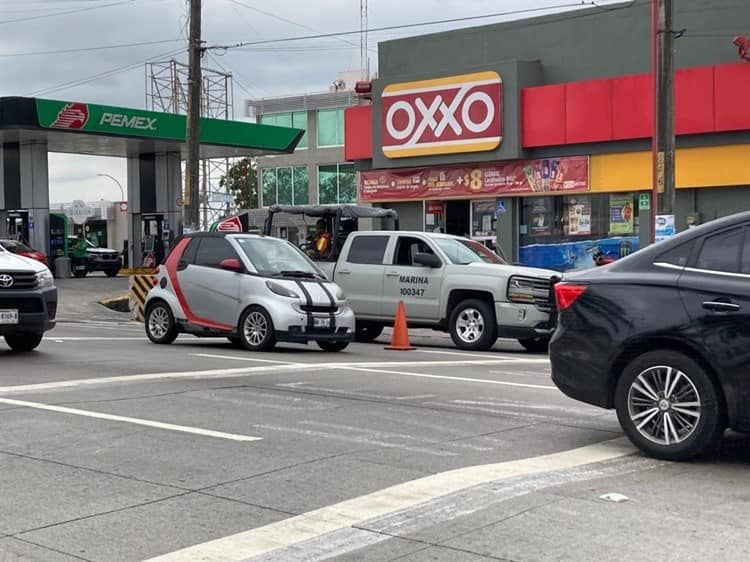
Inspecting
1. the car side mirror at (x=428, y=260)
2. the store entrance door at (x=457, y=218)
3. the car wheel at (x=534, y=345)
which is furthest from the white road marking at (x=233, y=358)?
the store entrance door at (x=457, y=218)

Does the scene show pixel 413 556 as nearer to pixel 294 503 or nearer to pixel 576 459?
pixel 294 503

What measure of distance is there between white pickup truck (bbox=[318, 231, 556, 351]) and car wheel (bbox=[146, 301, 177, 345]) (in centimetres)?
330

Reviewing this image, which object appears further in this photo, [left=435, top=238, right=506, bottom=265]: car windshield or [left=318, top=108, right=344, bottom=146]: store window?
[left=318, top=108, right=344, bottom=146]: store window

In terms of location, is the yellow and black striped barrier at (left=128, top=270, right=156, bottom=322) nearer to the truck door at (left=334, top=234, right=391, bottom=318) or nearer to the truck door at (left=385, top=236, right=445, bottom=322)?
the truck door at (left=334, top=234, right=391, bottom=318)

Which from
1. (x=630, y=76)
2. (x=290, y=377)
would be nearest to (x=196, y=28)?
(x=630, y=76)

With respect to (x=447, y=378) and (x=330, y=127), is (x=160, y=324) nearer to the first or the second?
(x=447, y=378)

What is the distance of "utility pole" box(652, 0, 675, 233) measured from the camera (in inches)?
770

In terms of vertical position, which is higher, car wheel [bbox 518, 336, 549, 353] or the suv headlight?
the suv headlight

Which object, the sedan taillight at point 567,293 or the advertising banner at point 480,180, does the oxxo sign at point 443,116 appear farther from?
the sedan taillight at point 567,293

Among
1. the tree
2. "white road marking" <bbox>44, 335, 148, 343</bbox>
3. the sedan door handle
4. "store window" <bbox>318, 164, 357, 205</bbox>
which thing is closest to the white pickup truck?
"white road marking" <bbox>44, 335, 148, 343</bbox>

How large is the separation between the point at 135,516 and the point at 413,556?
1687mm

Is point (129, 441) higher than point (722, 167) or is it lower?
lower

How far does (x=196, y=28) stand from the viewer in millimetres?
26531

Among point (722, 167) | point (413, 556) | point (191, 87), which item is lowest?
point (413, 556)
